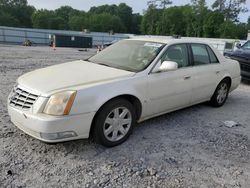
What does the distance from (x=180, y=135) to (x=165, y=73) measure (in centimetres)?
102

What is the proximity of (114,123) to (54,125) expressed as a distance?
874 millimetres

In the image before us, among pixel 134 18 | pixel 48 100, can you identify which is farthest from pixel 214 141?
pixel 134 18

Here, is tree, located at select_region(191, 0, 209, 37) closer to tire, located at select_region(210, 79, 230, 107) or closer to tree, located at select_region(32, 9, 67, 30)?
tree, located at select_region(32, 9, 67, 30)

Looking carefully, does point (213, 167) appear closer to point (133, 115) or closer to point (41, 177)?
point (133, 115)

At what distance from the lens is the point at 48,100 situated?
2.95 metres

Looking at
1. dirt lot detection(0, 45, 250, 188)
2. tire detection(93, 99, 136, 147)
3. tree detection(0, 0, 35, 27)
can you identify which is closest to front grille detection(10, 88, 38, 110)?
dirt lot detection(0, 45, 250, 188)

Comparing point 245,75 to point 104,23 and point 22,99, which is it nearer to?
point 22,99

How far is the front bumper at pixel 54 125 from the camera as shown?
2896 millimetres

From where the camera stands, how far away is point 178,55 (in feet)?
14.4

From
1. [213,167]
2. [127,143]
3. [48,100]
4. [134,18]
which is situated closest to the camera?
[48,100]

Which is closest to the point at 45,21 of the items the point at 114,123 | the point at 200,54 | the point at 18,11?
the point at 18,11

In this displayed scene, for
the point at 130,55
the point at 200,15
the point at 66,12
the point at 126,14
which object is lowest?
the point at 130,55

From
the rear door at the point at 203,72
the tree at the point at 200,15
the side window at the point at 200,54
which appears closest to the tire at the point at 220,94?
the rear door at the point at 203,72

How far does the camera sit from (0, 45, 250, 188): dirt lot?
110 inches
